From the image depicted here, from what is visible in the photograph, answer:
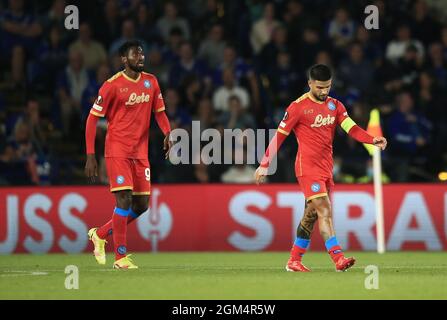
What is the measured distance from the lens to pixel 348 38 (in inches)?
842

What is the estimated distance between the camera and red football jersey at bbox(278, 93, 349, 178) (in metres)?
12.6

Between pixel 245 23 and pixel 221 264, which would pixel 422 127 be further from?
pixel 221 264

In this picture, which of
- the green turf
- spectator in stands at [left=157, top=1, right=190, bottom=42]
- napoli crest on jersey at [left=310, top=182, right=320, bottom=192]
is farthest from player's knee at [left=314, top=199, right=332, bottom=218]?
spectator in stands at [left=157, top=1, right=190, bottom=42]

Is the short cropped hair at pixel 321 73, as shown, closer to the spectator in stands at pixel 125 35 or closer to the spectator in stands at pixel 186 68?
the spectator in stands at pixel 186 68

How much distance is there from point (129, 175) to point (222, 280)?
6.57 feet

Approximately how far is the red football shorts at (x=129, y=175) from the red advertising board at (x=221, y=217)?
4784 mm

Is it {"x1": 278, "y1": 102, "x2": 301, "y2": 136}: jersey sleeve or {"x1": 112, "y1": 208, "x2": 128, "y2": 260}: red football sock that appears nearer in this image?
{"x1": 278, "y1": 102, "x2": 301, "y2": 136}: jersey sleeve

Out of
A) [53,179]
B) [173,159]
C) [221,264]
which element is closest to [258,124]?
[173,159]

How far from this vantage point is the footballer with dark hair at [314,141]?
40.9 ft

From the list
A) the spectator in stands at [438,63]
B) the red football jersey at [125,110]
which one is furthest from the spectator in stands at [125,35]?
the red football jersey at [125,110]

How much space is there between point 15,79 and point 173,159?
386 cm

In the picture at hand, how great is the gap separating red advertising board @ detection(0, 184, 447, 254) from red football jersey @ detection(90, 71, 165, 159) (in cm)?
497

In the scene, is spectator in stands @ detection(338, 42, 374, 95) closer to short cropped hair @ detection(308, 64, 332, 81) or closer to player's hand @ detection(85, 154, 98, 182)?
short cropped hair @ detection(308, 64, 332, 81)

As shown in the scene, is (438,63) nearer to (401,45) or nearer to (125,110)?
(401,45)
